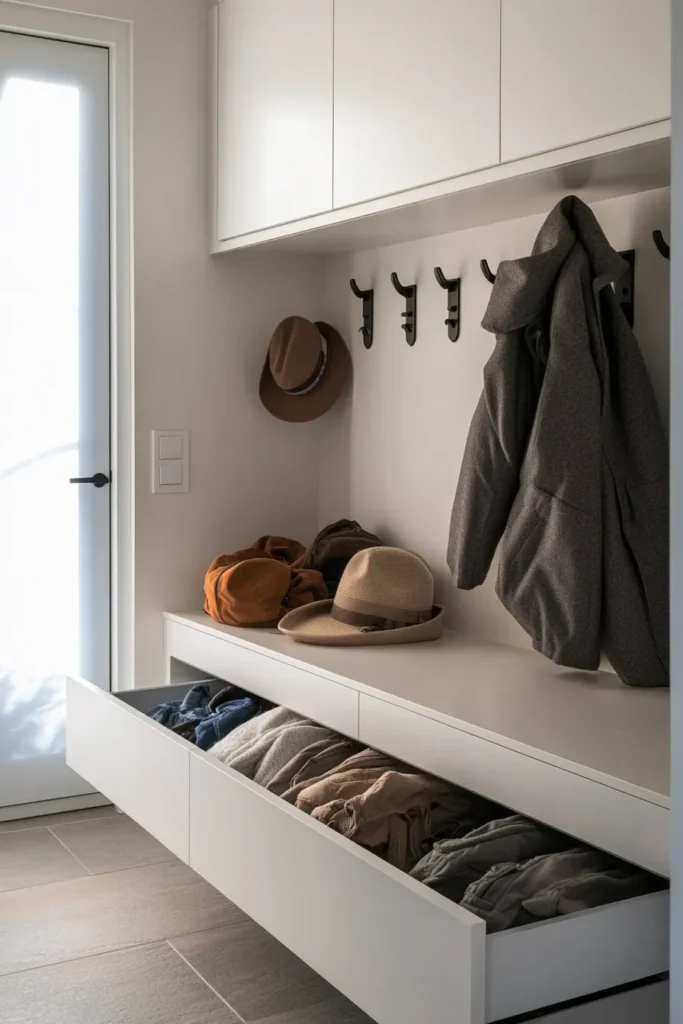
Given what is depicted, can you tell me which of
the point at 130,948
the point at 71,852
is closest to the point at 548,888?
the point at 130,948

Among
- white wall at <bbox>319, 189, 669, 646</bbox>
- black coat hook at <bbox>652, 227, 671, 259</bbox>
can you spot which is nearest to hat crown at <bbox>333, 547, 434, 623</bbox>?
white wall at <bbox>319, 189, 669, 646</bbox>

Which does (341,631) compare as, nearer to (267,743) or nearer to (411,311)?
(267,743)

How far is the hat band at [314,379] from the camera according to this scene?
3141 millimetres

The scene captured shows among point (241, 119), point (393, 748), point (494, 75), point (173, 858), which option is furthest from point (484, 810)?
point (241, 119)

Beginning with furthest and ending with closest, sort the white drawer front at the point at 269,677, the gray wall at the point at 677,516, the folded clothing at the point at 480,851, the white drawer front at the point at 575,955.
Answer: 1. the white drawer front at the point at 269,677
2. the folded clothing at the point at 480,851
3. the white drawer front at the point at 575,955
4. the gray wall at the point at 677,516

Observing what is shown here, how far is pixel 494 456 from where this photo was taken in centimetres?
220

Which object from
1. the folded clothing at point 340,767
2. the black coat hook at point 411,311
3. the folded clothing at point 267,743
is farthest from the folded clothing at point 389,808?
the black coat hook at point 411,311

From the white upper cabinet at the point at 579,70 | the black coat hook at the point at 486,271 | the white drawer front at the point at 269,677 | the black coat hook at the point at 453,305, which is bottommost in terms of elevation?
the white drawer front at the point at 269,677

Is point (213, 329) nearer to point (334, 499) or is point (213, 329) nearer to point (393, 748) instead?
point (334, 499)

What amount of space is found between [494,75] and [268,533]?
5.23 feet

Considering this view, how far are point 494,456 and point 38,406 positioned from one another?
1457 millimetres

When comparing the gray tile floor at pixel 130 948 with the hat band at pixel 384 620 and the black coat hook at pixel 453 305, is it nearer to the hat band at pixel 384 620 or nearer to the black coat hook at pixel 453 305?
the hat band at pixel 384 620

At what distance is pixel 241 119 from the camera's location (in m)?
3.00

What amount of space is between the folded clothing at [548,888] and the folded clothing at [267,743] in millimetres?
657
